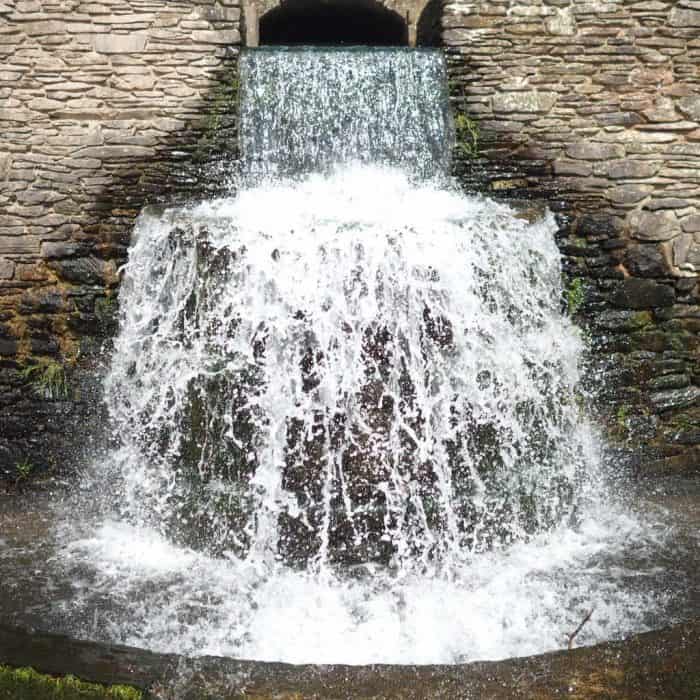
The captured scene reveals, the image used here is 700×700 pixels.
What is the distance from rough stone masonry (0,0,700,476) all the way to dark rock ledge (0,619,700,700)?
2.23 m

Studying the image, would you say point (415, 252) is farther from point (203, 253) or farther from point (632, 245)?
point (632, 245)

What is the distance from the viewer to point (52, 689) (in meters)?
1.87

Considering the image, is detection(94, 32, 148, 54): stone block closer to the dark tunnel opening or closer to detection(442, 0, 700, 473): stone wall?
detection(442, 0, 700, 473): stone wall

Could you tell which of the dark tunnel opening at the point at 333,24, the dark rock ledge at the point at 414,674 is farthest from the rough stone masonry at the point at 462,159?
the dark rock ledge at the point at 414,674

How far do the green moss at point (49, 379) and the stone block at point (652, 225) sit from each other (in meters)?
3.16

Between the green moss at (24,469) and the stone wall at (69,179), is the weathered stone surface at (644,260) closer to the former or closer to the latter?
the stone wall at (69,179)

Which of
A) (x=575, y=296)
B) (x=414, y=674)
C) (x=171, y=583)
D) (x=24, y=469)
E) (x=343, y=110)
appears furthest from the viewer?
(x=343, y=110)

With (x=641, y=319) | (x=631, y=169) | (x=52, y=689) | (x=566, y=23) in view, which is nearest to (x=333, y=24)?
(x=566, y=23)

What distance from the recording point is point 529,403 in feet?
11.4

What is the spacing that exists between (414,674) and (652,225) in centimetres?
312

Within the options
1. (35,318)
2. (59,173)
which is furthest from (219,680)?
(59,173)

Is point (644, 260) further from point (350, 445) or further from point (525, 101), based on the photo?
point (350, 445)

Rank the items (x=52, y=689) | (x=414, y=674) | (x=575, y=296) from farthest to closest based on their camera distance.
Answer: (x=575, y=296) < (x=414, y=674) < (x=52, y=689)

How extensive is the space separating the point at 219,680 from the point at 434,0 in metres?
4.05
